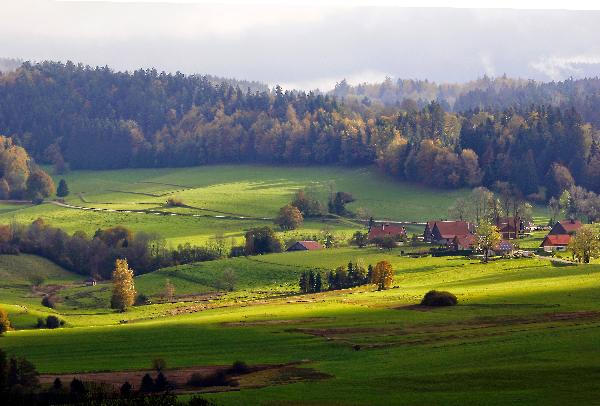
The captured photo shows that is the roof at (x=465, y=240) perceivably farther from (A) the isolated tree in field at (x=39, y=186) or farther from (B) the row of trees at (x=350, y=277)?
(A) the isolated tree in field at (x=39, y=186)

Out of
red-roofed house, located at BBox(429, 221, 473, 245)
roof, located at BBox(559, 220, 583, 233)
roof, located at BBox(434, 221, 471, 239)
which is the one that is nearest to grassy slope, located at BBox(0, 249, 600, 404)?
roof, located at BBox(559, 220, 583, 233)

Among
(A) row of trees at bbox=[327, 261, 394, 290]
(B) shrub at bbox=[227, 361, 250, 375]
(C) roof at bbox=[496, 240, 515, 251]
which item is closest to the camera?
(B) shrub at bbox=[227, 361, 250, 375]

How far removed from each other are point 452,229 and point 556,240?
13205 millimetres

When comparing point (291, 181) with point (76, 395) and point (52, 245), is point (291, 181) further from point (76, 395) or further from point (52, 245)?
point (76, 395)

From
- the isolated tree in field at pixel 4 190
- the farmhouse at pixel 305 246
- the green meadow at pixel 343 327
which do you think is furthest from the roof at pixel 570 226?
the isolated tree in field at pixel 4 190

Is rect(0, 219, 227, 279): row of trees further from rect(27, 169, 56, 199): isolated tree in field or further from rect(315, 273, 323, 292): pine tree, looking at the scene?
rect(27, 169, 56, 199): isolated tree in field

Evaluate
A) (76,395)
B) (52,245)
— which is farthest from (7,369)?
(52,245)

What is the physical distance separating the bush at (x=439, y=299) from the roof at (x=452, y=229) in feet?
162

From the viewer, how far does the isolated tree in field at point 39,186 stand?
598ft

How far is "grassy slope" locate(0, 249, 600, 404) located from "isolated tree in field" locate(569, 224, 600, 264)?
7.23 meters

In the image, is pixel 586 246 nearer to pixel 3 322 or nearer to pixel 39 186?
pixel 3 322

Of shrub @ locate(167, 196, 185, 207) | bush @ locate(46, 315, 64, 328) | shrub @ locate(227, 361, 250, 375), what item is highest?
shrub @ locate(167, 196, 185, 207)

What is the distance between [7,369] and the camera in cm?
5600

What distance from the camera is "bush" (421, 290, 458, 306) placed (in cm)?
7769
